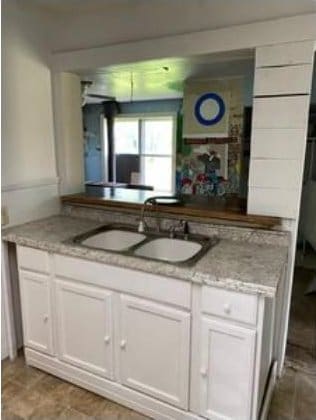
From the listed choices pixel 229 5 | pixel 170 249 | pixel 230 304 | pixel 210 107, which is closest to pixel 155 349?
pixel 230 304

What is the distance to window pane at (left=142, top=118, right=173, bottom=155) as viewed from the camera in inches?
236

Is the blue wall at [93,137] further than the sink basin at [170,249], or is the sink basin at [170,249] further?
the blue wall at [93,137]

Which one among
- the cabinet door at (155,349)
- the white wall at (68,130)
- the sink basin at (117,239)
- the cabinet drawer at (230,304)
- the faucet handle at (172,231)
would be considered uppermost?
the white wall at (68,130)

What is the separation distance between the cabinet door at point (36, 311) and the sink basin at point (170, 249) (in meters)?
0.62

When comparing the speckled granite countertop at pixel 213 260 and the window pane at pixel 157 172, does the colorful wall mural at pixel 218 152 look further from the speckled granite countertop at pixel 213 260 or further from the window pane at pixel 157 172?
the window pane at pixel 157 172

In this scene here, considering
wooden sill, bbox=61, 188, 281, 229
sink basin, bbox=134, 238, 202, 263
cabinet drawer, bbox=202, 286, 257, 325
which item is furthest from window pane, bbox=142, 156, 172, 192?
cabinet drawer, bbox=202, 286, 257, 325

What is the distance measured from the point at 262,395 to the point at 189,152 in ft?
8.19

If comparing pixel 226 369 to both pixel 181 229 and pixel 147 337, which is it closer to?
pixel 147 337

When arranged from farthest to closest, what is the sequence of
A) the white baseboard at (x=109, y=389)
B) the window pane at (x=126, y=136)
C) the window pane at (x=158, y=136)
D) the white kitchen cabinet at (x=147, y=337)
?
the window pane at (x=126, y=136), the window pane at (x=158, y=136), the white baseboard at (x=109, y=389), the white kitchen cabinet at (x=147, y=337)

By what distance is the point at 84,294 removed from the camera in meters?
1.79

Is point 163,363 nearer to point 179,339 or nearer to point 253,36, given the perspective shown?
point 179,339

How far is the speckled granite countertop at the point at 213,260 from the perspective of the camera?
138cm

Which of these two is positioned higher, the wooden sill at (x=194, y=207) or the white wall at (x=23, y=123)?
the white wall at (x=23, y=123)

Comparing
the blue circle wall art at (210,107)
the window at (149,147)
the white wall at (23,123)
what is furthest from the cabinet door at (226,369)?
the window at (149,147)
